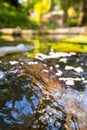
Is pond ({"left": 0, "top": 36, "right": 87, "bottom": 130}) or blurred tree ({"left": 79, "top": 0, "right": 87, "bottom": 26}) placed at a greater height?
pond ({"left": 0, "top": 36, "right": 87, "bottom": 130})

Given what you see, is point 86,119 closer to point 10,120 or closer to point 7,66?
point 10,120

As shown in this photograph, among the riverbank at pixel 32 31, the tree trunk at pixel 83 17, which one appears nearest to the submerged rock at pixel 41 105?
the riverbank at pixel 32 31

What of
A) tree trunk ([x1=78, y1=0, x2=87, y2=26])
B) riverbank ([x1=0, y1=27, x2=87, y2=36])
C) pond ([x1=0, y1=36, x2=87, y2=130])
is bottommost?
tree trunk ([x1=78, y1=0, x2=87, y2=26])

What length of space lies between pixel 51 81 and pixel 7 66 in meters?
1.03

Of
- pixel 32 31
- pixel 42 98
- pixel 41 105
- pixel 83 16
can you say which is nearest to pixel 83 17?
pixel 83 16

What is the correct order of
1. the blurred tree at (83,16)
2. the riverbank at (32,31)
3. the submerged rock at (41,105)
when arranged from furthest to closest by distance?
the blurred tree at (83,16)
the riverbank at (32,31)
the submerged rock at (41,105)

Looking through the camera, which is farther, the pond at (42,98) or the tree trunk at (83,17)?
the tree trunk at (83,17)

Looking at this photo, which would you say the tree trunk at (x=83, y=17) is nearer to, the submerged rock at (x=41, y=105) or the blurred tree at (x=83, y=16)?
the blurred tree at (x=83, y=16)

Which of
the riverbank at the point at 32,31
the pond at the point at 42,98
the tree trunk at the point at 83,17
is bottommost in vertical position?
the tree trunk at the point at 83,17

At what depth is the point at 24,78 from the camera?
308 centimetres

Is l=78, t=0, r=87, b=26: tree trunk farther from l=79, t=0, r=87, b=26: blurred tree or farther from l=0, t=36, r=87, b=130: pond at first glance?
l=0, t=36, r=87, b=130: pond

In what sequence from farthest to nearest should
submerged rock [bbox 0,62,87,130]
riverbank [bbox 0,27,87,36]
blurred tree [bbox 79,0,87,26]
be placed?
blurred tree [bbox 79,0,87,26]
riverbank [bbox 0,27,87,36]
submerged rock [bbox 0,62,87,130]

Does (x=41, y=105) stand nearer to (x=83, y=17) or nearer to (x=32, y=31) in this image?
(x=32, y=31)

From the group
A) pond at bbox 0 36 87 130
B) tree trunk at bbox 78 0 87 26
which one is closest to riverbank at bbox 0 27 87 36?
tree trunk at bbox 78 0 87 26
